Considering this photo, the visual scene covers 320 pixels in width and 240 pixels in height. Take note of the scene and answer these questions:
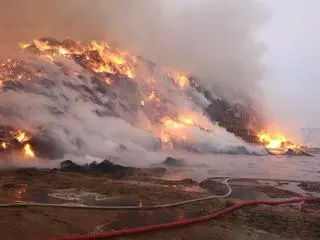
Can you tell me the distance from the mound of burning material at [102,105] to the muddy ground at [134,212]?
3.99 meters

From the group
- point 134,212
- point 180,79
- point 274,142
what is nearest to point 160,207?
point 134,212

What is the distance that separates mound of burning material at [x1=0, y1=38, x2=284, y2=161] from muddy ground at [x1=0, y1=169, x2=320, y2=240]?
3986mm

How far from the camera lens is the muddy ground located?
22.8 feet

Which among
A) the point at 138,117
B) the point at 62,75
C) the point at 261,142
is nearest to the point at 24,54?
the point at 62,75

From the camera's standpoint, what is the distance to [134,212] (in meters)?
8.44

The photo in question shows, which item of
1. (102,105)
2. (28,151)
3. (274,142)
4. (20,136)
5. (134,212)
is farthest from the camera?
(274,142)

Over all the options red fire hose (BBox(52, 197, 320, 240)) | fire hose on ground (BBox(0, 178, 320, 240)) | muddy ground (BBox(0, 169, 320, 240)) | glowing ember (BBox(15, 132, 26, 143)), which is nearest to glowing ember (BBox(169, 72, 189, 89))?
glowing ember (BBox(15, 132, 26, 143))

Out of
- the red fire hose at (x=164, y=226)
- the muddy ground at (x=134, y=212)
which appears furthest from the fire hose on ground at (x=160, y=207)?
the muddy ground at (x=134, y=212)

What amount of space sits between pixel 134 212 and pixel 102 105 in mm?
15508

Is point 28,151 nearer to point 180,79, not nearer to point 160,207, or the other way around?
Result: point 160,207

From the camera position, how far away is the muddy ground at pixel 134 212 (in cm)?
696

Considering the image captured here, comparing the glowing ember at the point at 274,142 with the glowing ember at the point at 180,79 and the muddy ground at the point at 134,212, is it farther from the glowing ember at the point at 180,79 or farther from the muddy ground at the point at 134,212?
the muddy ground at the point at 134,212

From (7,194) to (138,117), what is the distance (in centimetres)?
1695

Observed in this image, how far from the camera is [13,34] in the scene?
95.0ft
